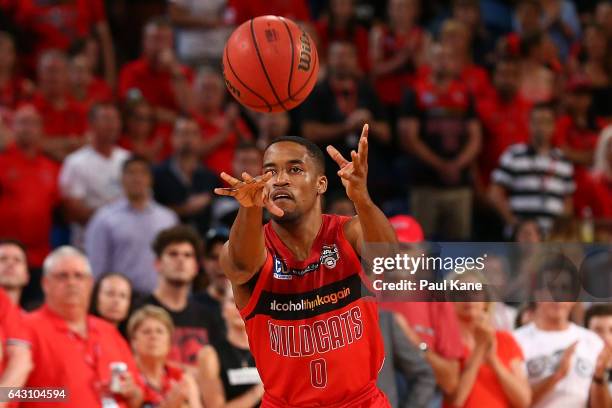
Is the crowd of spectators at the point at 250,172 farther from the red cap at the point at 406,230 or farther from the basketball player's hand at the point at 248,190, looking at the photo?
the basketball player's hand at the point at 248,190

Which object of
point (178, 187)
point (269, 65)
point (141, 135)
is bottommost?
point (178, 187)

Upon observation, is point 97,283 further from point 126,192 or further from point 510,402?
point 510,402

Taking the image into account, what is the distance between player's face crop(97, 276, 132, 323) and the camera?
797cm

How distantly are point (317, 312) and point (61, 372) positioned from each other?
221cm

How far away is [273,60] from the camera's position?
20.2 ft

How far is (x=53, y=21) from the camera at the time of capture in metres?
11.9

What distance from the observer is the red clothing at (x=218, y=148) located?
35.4ft

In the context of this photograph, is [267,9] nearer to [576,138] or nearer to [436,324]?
[576,138]

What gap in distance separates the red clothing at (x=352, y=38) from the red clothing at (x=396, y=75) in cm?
30

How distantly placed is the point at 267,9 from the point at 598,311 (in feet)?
20.0

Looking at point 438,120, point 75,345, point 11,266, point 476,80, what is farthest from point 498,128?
point 75,345

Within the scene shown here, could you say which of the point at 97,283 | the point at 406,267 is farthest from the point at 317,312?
the point at 97,283

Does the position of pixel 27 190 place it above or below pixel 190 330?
above

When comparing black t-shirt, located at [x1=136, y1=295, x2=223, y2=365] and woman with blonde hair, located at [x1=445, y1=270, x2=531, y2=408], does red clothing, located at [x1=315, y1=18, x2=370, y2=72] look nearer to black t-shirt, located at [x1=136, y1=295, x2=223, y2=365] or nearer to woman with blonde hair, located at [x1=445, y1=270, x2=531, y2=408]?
black t-shirt, located at [x1=136, y1=295, x2=223, y2=365]
